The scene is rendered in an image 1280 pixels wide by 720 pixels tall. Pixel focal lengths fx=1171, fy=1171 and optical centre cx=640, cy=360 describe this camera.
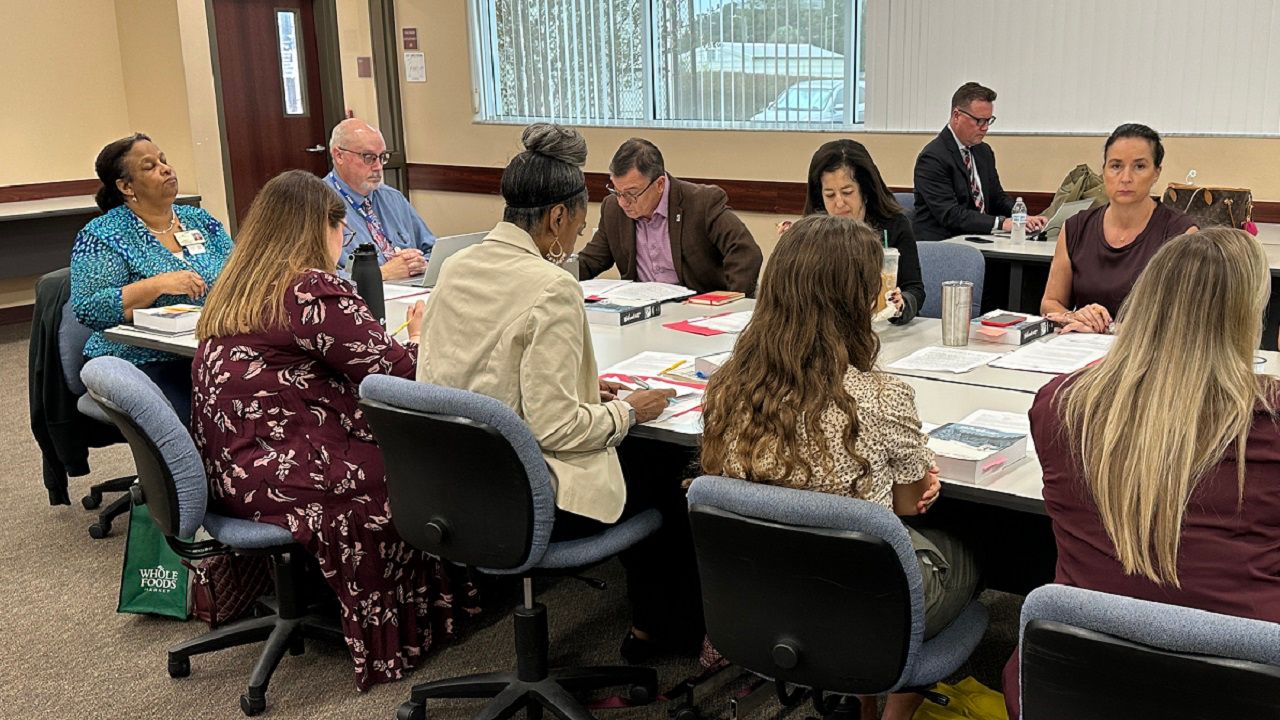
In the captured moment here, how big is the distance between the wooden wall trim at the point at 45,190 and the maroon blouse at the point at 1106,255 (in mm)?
5879

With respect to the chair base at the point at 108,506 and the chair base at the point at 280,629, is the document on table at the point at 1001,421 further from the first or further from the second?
the chair base at the point at 108,506

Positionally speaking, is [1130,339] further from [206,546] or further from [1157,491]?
[206,546]

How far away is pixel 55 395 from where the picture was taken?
3650mm

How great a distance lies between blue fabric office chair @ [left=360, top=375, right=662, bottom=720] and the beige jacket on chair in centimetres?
7

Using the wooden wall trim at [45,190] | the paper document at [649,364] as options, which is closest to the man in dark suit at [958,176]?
the paper document at [649,364]

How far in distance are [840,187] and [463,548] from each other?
170 cm

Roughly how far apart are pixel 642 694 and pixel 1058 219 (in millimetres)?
3129

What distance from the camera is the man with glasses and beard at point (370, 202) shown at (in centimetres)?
429

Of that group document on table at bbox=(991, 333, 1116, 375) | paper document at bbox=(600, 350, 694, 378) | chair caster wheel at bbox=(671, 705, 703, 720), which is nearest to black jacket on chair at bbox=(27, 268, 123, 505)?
paper document at bbox=(600, 350, 694, 378)

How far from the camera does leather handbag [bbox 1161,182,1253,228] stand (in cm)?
422

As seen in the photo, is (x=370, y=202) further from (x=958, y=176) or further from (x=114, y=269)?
(x=958, y=176)

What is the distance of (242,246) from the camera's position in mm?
2689

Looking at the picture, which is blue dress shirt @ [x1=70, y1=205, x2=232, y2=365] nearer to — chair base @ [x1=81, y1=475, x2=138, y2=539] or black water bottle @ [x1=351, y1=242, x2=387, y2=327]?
black water bottle @ [x1=351, y1=242, x2=387, y2=327]

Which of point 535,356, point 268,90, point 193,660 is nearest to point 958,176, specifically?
point 535,356
